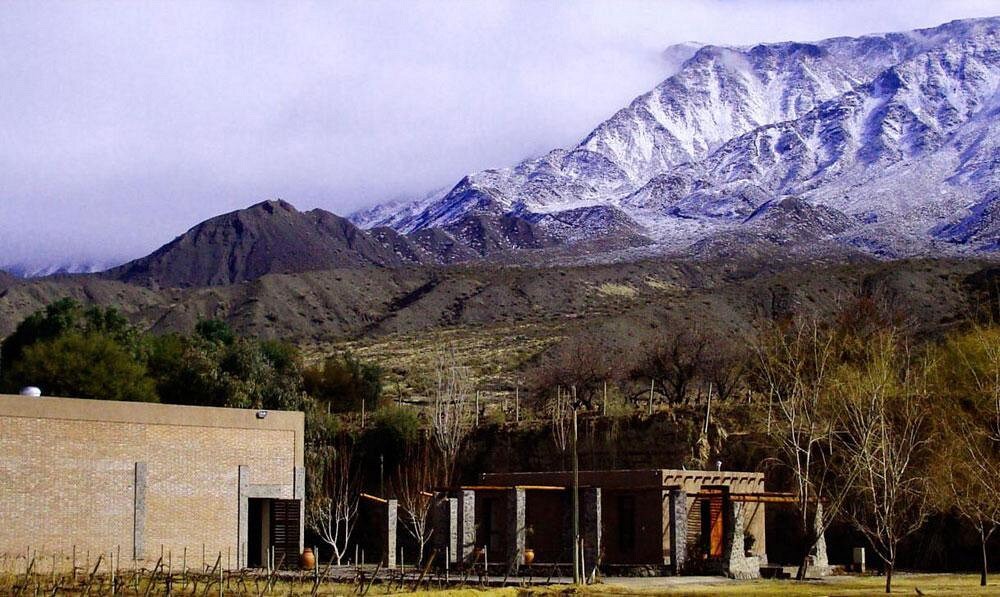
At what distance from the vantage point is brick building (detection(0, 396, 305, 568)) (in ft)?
127

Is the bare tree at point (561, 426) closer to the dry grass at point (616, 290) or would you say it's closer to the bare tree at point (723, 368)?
the bare tree at point (723, 368)

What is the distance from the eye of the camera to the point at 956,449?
43.8 metres

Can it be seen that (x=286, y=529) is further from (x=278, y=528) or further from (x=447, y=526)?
(x=447, y=526)

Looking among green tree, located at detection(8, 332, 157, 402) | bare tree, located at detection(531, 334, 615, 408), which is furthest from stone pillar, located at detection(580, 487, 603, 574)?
green tree, located at detection(8, 332, 157, 402)

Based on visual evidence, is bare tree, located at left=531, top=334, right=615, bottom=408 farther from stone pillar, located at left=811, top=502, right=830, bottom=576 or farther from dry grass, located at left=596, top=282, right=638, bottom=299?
dry grass, located at left=596, top=282, right=638, bottom=299

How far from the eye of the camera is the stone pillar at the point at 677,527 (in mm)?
40938

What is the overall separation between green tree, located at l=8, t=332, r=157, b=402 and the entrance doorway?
1267 cm

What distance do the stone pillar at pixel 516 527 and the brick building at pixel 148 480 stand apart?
8.37 meters

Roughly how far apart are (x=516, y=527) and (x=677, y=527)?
17.1 ft

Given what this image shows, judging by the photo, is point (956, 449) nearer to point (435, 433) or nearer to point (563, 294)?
point (435, 433)

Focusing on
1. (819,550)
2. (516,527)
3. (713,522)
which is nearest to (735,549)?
(713,522)

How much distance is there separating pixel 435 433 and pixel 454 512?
47.4 ft

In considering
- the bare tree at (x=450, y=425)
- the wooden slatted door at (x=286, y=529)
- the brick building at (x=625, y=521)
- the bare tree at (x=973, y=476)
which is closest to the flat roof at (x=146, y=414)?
the wooden slatted door at (x=286, y=529)

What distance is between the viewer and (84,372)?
187ft
